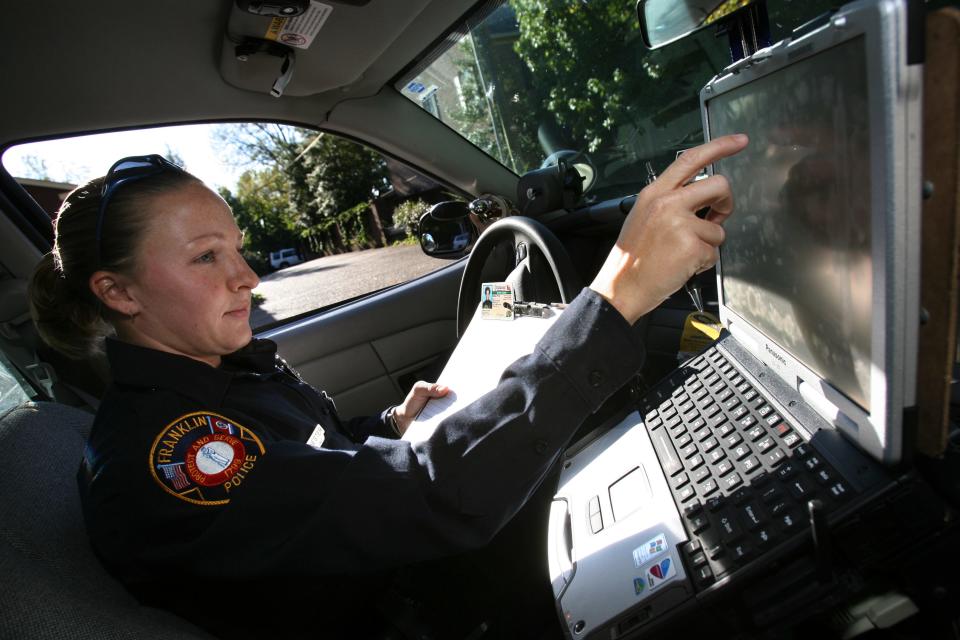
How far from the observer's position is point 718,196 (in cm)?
71

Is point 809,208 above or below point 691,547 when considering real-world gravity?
above

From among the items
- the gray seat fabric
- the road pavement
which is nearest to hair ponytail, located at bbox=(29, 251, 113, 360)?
the gray seat fabric

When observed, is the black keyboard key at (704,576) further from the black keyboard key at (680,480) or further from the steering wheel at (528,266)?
the steering wheel at (528,266)

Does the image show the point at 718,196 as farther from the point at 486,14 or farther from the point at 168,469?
the point at 486,14

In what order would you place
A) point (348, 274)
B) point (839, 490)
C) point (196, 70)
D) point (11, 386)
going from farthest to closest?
point (348, 274)
point (196, 70)
point (11, 386)
point (839, 490)

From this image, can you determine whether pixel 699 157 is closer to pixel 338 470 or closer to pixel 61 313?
pixel 338 470

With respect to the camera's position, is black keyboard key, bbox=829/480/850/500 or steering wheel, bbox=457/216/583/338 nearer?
black keyboard key, bbox=829/480/850/500

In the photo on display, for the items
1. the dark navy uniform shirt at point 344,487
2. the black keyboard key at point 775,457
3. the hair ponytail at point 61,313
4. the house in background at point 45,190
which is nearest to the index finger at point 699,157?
the dark navy uniform shirt at point 344,487

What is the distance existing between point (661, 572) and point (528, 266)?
1138mm

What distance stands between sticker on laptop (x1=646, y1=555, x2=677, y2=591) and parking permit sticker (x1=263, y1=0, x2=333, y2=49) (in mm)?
1832

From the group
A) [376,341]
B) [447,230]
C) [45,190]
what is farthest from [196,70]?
[376,341]

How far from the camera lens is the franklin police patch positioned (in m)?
0.80

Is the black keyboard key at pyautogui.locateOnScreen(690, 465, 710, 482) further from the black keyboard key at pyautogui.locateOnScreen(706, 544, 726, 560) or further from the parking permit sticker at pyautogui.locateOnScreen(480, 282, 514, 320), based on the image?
the parking permit sticker at pyautogui.locateOnScreen(480, 282, 514, 320)

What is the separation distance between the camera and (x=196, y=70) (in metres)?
1.97
